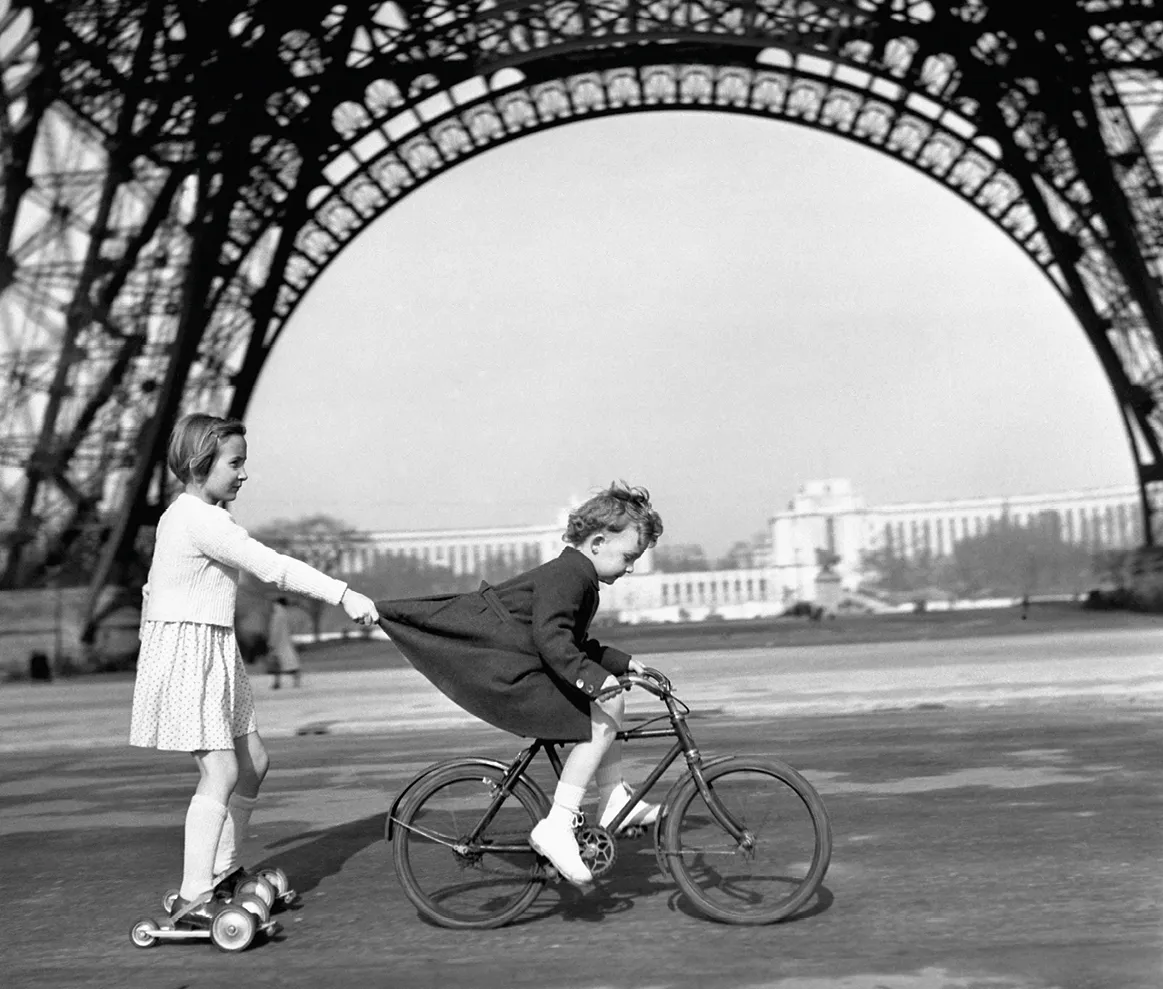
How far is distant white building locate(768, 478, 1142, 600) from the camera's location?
95.5 m

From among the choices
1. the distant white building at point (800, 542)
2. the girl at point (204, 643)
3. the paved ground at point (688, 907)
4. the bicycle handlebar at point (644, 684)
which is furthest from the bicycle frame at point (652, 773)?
the distant white building at point (800, 542)

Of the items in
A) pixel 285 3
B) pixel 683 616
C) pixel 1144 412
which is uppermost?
pixel 285 3

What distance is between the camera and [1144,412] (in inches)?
1363

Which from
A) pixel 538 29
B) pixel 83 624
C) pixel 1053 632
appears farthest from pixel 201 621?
pixel 538 29

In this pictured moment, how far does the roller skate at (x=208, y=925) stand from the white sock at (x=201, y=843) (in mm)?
36

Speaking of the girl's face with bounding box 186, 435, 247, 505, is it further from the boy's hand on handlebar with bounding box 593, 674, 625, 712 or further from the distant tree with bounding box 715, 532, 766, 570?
the distant tree with bounding box 715, 532, 766, 570

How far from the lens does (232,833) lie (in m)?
5.11

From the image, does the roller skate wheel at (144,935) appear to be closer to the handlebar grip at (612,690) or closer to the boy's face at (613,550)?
the handlebar grip at (612,690)

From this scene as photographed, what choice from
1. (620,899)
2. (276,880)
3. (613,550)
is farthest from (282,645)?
(613,550)

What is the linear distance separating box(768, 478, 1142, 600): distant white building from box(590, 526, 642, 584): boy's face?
8230 centimetres

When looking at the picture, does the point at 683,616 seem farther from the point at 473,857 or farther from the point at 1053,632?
the point at 473,857

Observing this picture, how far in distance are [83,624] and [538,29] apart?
46.8ft

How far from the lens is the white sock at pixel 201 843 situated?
15.9ft

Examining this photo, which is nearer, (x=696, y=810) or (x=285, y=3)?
(x=696, y=810)
